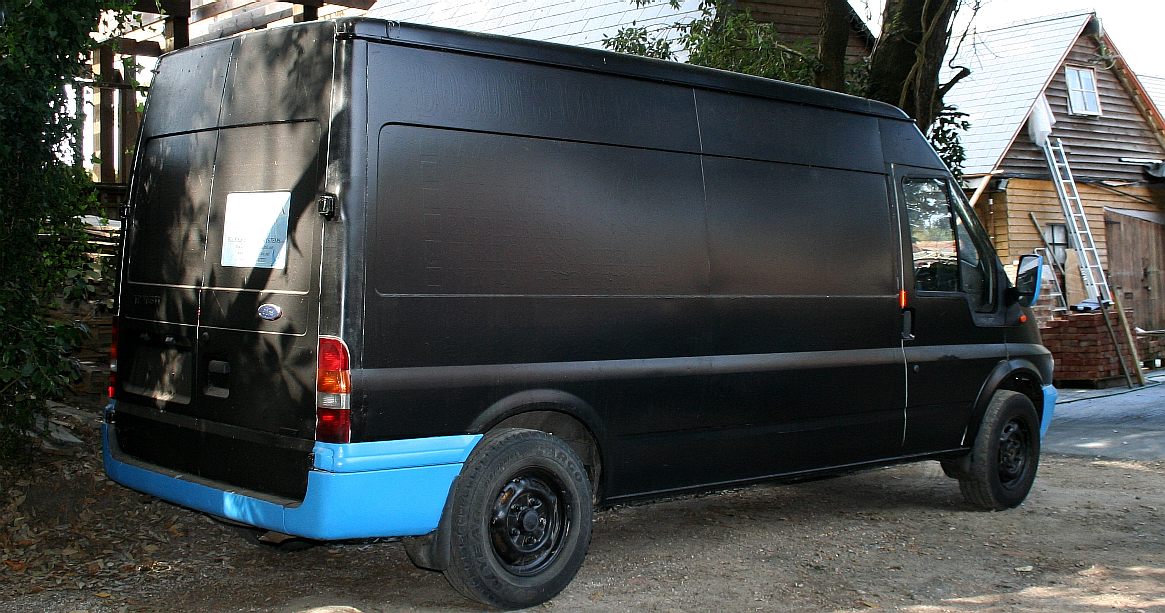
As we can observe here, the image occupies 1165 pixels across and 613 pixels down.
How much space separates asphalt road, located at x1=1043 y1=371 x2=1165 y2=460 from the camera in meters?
10.1

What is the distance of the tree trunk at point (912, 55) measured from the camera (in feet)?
33.6

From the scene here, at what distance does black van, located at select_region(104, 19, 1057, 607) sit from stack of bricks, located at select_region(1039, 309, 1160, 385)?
32.4ft

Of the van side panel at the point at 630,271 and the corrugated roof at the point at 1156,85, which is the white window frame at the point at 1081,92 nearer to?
the corrugated roof at the point at 1156,85

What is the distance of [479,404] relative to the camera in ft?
16.2

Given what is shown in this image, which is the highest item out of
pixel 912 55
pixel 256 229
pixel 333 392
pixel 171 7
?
pixel 171 7

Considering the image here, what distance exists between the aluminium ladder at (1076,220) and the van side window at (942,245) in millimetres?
12622

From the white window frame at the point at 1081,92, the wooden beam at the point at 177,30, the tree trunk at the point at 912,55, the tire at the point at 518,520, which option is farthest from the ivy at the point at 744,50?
the white window frame at the point at 1081,92

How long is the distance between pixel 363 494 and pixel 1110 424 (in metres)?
9.32

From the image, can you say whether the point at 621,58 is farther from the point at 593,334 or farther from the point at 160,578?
the point at 160,578

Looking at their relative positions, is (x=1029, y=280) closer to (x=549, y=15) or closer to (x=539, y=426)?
(x=539, y=426)

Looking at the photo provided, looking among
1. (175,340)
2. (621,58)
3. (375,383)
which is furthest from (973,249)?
(175,340)

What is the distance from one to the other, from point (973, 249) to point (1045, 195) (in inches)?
598

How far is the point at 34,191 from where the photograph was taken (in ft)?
20.2

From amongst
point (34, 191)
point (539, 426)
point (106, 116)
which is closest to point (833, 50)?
point (539, 426)
